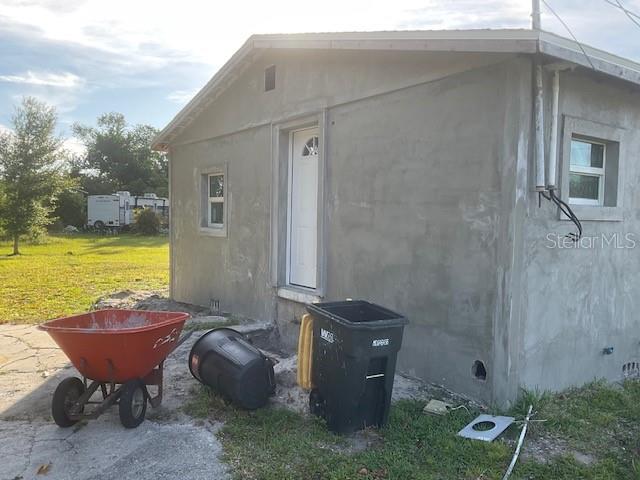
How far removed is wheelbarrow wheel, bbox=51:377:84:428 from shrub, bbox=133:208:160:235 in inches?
1278

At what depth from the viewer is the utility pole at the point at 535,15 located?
4586 mm

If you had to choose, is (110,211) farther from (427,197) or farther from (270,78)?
(427,197)

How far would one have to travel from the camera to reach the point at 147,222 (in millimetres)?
35719

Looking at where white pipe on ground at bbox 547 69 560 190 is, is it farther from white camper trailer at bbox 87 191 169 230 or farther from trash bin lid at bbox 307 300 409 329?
white camper trailer at bbox 87 191 169 230

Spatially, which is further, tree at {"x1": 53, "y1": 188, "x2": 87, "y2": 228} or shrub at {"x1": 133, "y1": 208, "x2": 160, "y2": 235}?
tree at {"x1": 53, "y1": 188, "x2": 87, "y2": 228}

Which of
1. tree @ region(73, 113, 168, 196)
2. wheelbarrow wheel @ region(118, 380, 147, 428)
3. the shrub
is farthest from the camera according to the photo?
tree @ region(73, 113, 168, 196)

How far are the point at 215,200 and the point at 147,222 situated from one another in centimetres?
2729

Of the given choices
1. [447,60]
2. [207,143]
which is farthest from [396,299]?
[207,143]

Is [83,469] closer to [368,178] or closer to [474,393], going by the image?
[474,393]

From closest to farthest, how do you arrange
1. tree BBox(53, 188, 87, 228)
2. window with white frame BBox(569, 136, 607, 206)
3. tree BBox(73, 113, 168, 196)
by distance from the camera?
window with white frame BBox(569, 136, 607, 206), tree BBox(53, 188, 87, 228), tree BBox(73, 113, 168, 196)

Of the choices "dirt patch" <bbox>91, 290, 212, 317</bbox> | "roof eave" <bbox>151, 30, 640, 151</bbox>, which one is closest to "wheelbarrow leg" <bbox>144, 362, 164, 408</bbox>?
"roof eave" <bbox>151, 30, 640, 151</bbox>

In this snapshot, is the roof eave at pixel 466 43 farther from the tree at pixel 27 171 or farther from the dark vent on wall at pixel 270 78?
the tree at pixel 27 171

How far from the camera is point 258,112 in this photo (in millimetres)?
8477

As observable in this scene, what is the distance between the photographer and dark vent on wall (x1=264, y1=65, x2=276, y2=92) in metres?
8.13
